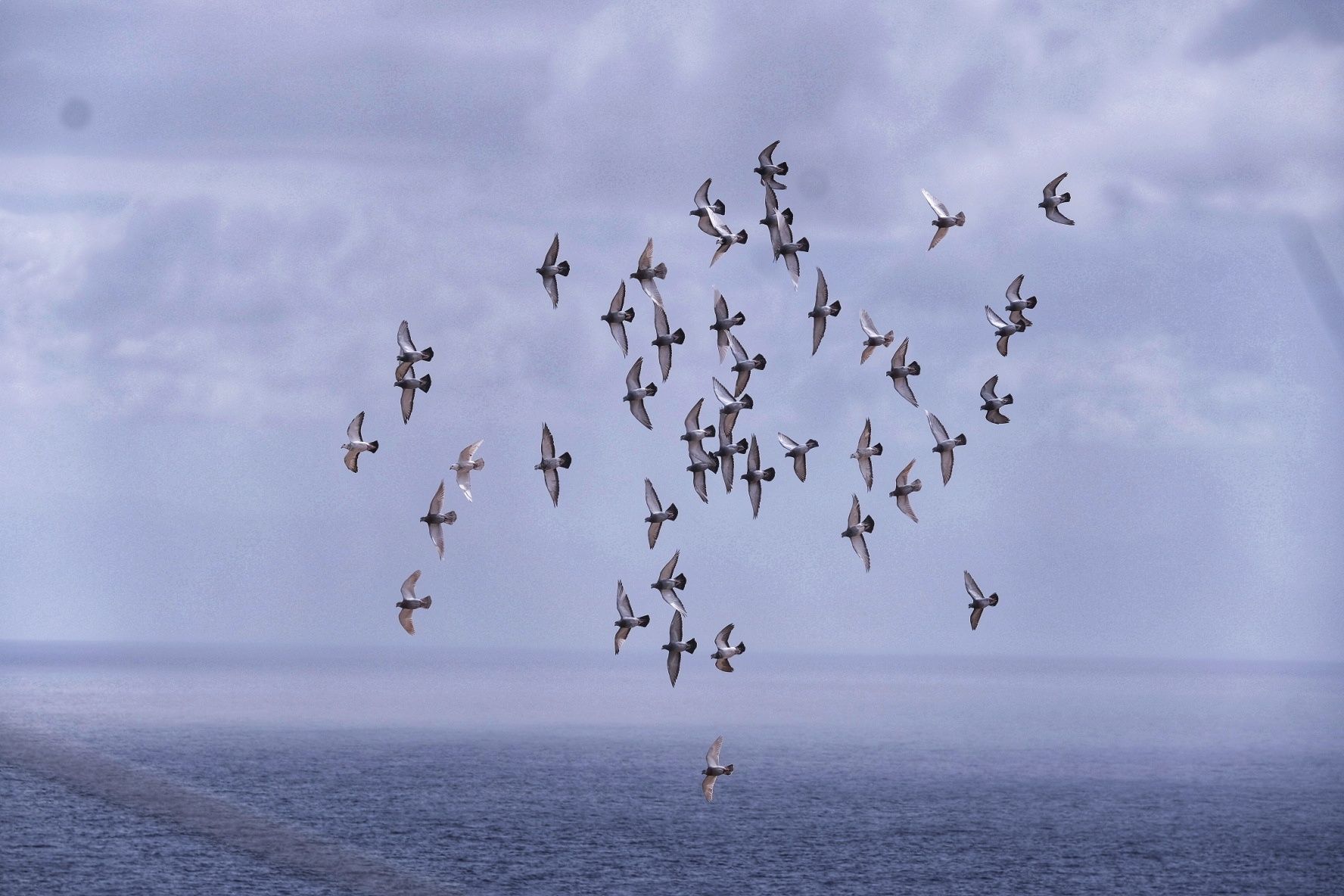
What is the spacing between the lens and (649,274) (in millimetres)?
37938

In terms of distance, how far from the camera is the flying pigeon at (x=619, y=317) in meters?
38.2

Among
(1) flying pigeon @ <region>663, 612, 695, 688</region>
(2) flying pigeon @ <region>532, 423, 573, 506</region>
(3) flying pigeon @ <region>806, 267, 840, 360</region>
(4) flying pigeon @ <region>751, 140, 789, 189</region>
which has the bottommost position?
(1) flying pigeon @ <region>663, 612, 695, 688</region>

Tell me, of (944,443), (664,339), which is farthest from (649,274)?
(944,443)

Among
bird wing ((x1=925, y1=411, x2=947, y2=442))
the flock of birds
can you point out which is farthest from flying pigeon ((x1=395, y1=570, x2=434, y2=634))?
bird wing ((x1=925, y1=411, x2=947, y2=442))

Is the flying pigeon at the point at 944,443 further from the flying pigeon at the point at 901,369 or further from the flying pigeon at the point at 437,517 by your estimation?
the flying pigeon at the point at 437,517

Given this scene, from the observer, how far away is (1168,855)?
174375 millimetres

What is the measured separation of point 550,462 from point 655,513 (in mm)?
2896

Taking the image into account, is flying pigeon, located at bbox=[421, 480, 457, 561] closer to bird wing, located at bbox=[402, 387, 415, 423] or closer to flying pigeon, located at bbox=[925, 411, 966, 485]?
bird wing, located at bbox=[402, 387, 415, 423]

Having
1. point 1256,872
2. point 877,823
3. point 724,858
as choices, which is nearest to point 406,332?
point 724,858

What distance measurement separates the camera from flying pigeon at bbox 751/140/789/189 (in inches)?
1560

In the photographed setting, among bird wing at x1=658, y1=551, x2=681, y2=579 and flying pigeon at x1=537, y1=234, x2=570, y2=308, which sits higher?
flying pigeon at x1=537, y1=234, x2=570, y2=308

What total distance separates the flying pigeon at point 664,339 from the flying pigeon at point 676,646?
611 cm

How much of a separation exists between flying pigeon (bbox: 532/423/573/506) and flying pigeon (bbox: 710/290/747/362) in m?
4.79

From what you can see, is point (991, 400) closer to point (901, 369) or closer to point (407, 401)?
point (901, 369)
